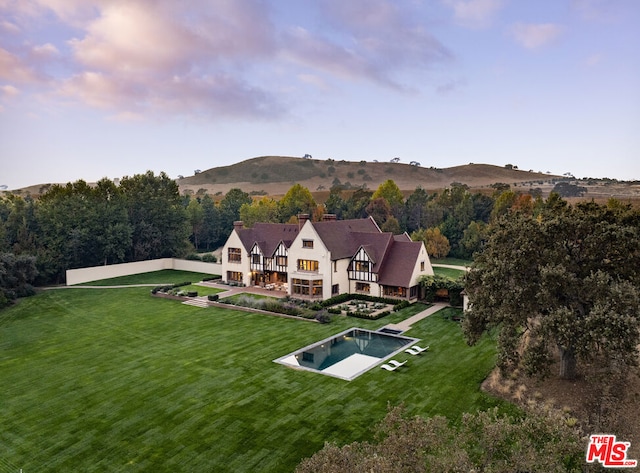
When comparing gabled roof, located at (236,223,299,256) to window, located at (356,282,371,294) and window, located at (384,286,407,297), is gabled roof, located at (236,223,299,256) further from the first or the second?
window, located at (384,286,407,297)

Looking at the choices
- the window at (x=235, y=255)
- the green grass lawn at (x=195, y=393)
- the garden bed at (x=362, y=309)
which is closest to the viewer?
the green grass lawn at (x=195, y=393)

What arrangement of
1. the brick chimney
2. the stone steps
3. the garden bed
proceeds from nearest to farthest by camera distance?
the garden bed → the stone steps → the brick chimney

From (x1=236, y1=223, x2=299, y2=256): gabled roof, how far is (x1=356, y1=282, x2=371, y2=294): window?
9.01 metres

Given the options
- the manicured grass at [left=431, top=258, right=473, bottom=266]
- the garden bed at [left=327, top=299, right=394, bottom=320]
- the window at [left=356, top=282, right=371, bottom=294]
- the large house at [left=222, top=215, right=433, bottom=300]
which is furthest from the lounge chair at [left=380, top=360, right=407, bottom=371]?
the manicured grass at [left=431, top=258, right=473, bottom=266]

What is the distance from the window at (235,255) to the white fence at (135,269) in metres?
6.54

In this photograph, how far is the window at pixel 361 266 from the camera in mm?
41812

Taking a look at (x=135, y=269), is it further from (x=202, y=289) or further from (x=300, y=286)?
(x=300, y=286)

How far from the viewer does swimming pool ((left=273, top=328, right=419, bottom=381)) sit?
24062 mm

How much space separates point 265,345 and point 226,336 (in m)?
A: 3.66

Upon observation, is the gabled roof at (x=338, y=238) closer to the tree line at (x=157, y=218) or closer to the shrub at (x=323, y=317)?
the shrub at (x=323, y=317)

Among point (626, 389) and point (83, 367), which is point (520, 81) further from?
point (83, 367)

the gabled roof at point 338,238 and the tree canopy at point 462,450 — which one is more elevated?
the gabled roof at point 338,238

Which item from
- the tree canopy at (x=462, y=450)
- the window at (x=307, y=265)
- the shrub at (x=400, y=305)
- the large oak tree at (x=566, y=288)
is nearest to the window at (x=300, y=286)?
the window at (x=307, y=265)

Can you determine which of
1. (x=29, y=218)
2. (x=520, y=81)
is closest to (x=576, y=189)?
(x=520, y=81)
